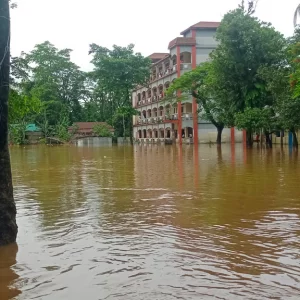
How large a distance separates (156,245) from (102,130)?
209ft

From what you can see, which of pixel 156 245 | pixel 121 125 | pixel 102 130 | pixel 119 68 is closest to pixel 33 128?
pixel 102 130

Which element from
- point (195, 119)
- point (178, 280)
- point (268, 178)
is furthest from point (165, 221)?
point (195, 119)

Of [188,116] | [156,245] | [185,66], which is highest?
[185,66]

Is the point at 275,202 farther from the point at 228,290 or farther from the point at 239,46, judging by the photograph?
the point at 239,46

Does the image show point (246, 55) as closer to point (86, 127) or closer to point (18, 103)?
point (18, 103)

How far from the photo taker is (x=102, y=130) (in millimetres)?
68750

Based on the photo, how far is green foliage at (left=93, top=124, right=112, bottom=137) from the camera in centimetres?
6874

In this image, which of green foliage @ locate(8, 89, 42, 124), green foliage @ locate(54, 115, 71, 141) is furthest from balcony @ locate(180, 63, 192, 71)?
green foliage @ locate(8, 89, 42, 124)

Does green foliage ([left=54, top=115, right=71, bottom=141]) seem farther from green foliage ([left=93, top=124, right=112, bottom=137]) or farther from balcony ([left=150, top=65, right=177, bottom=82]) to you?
balcony ([left=150, top=65, right=177, bottom=82])

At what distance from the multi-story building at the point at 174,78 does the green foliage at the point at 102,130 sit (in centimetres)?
688

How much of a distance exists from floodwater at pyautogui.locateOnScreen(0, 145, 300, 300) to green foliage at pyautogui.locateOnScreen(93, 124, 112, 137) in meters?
58.0

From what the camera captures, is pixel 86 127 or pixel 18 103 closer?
pixel 18 103

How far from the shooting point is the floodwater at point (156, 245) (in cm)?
426

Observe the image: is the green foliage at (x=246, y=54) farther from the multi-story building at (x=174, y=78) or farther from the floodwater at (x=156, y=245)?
the floodwater at (x=156, y=245)
